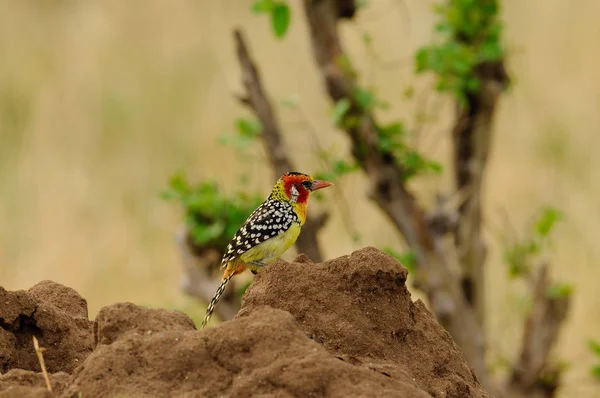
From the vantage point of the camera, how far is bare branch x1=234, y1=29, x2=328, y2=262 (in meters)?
7.02

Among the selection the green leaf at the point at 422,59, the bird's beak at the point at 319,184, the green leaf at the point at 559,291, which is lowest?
the bird's beak at the point at 319,184

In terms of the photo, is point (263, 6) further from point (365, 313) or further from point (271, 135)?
point (365, 313)

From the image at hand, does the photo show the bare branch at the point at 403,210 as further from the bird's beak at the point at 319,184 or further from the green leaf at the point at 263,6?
the bird's beak at the point at 319,184

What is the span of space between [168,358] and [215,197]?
4.05 m

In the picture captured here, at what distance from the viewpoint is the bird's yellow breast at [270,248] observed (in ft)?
16.5

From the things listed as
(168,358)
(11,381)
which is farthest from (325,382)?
(11,381)

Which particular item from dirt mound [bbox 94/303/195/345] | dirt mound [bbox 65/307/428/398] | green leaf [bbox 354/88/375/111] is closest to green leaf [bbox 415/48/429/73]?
green leaf [bbox 354/88/375/111]

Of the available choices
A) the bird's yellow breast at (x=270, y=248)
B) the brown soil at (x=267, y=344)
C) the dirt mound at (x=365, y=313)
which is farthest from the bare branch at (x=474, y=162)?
the dirt mound at (x=365, y=313)

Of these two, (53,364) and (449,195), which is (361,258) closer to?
(53,364)

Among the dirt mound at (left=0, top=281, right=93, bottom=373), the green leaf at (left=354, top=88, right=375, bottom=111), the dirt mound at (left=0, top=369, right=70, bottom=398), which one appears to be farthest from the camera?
the green leaf at (left=354, top=88, right=375, bottom=111)

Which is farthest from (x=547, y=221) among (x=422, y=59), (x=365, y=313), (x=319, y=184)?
(x=365, y=313)

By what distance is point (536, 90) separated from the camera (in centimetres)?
1335

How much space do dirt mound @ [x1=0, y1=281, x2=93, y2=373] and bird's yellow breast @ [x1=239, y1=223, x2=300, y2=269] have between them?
1.34 metres

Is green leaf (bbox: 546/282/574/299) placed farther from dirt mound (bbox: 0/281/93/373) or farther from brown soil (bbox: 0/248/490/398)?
dirt mound (bbox: 0/281/93/373)
